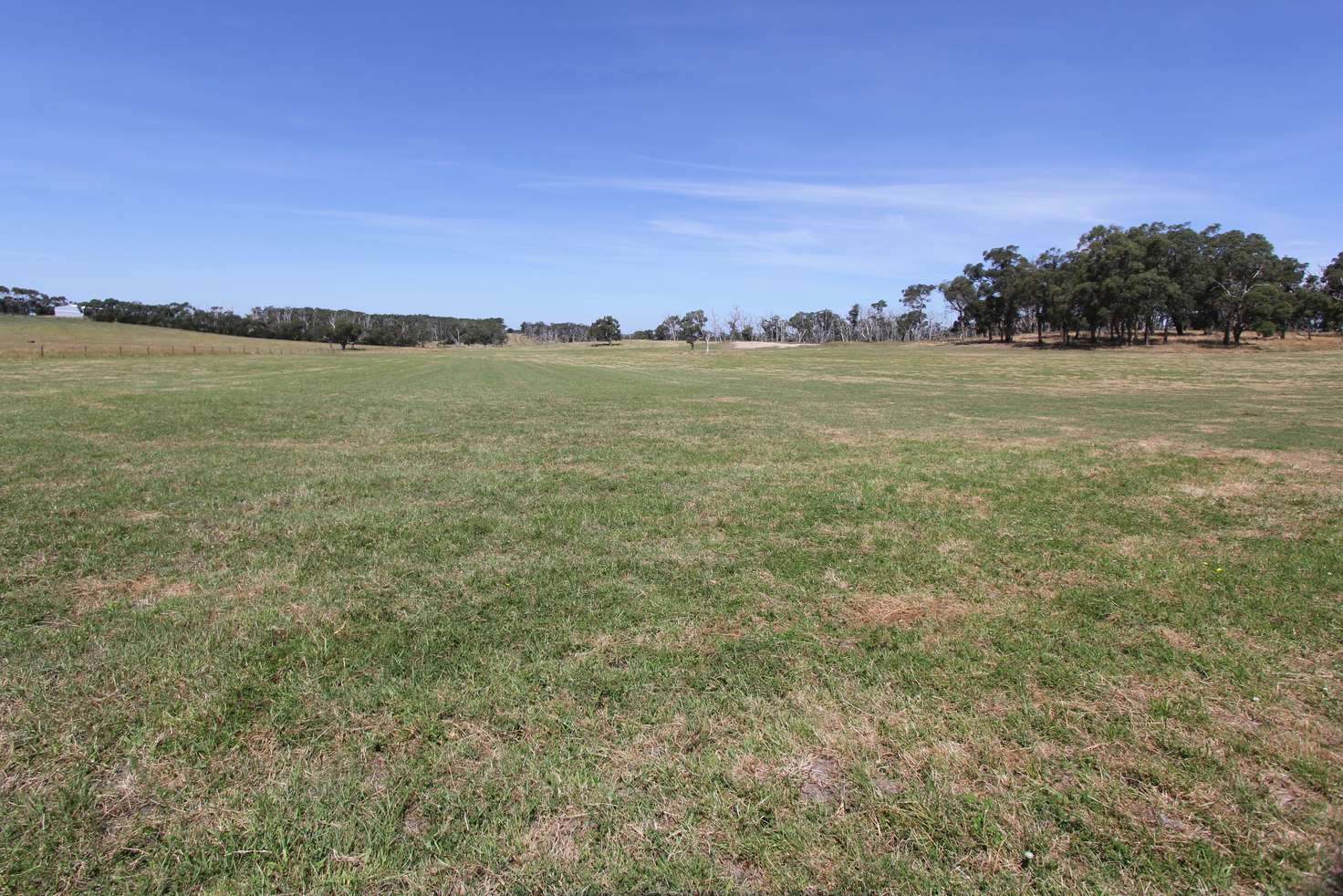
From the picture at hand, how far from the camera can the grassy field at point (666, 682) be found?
2795 millimetres

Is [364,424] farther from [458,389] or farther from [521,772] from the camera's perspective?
[521,772]

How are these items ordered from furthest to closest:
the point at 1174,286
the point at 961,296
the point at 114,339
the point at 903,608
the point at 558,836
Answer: the point at 961,296
the point at 114,339
the point at 1174,286
the point at 903,608
the point at 558,836

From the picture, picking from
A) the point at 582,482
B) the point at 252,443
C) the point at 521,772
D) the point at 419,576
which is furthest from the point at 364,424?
the point at 521,772

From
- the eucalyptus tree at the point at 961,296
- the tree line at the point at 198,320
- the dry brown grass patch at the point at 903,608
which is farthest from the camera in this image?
the tree line at the point at 198,320

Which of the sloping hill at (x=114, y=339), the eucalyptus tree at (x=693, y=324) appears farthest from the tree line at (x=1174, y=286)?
the sloping hill at (x=114, y=339)

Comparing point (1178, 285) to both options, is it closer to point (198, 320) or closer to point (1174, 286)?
point (1174, 286)

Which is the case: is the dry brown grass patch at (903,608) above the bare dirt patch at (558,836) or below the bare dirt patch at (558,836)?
above

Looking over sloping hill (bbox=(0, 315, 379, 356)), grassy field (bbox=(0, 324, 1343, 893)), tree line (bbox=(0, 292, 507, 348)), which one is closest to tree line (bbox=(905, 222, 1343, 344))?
grassy field (bbox=(0, 324, 1343, 893))

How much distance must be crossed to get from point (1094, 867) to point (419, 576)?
5262 millimetres

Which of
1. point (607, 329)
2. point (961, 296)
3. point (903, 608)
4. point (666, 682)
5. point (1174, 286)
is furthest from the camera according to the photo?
point (607, 329)

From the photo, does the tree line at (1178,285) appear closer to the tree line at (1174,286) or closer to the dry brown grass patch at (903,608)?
the tree line at (1174,286)

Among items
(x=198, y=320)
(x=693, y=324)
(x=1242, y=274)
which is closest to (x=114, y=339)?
(x=198, y=320)

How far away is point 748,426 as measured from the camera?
1712 cm

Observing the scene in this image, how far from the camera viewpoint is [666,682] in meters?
4.12
